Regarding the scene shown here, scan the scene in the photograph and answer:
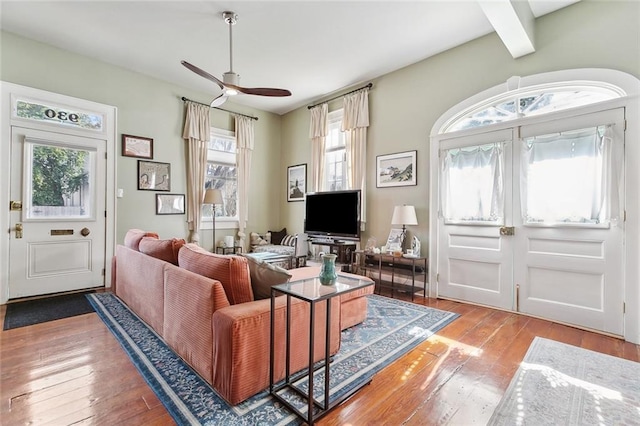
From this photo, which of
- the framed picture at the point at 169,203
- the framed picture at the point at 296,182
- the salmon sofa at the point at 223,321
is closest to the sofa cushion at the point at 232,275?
the salmon sofa at the point at 223,321

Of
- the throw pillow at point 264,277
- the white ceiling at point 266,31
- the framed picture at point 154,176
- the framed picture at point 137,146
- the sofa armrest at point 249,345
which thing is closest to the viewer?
the sofa armrest at point 249,345

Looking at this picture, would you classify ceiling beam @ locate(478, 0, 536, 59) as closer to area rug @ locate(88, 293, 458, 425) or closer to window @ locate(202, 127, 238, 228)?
area rug @ locate(88, 293, 458, 425)

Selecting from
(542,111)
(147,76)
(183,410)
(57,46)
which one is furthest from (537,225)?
(57,46)

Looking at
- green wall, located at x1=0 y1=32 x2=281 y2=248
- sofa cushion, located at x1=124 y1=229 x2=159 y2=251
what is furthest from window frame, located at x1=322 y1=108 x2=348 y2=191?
sofa cushion, located at x1=124 y1=229 x2=159 y2=251

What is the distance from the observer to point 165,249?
271 cm

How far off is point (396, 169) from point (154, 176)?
3.93 meters

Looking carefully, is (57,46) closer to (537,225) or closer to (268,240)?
(268,240)

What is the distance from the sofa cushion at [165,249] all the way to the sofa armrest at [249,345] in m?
1.08

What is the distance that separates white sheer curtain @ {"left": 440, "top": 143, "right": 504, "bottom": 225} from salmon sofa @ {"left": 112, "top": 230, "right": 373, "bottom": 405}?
2186 mm

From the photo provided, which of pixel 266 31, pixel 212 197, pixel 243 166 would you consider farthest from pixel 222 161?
pixel 266 31

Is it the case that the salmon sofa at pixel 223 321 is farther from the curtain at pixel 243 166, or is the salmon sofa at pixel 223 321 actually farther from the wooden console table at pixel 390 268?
the curtain at pixel 243 166

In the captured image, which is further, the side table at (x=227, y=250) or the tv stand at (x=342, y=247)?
the side table at (x=227, y=250)

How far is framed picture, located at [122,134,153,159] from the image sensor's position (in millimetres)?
4562

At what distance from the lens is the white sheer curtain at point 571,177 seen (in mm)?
2850
